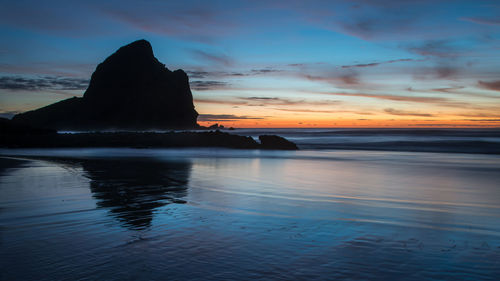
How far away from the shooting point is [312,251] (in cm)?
433

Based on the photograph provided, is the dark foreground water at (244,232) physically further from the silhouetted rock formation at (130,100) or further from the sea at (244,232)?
the silhouetted rock formation at (130,100)

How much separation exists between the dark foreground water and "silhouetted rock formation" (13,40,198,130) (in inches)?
4774

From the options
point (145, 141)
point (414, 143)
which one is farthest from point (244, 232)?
point (414, 143)

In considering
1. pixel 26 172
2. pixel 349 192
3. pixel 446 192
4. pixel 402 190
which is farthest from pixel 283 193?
pixel 26 172

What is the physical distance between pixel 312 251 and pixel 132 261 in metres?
2.13

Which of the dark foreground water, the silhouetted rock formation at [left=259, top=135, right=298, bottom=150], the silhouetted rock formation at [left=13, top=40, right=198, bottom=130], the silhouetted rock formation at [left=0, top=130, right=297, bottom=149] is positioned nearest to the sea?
the dark foreground water

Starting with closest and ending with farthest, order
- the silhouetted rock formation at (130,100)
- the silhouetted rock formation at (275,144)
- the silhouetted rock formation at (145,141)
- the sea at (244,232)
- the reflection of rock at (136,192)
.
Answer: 1. the sea at (244,232)
2. the reflection of rock at (136,192)
3. the silhouetted rock formation at (145,141)
4. the silhouetted rock formation at (275,144)
5. the silhouetted rock formation at (130,100)

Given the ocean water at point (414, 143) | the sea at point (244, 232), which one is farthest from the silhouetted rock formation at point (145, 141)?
the sea at point (244, 232)

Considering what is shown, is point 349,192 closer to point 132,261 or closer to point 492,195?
point 492,195

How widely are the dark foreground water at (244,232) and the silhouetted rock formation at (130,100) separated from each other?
121 metres

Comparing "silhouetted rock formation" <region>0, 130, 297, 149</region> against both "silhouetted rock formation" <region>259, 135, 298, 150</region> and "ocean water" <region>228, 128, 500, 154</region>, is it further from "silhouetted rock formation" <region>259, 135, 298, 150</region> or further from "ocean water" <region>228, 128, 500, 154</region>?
"ocean water" <region>228, 128, 500, 154</region>

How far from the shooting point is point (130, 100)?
126m

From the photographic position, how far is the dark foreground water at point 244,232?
12.2 feet

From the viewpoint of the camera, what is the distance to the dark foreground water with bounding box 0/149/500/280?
12.2 ft
